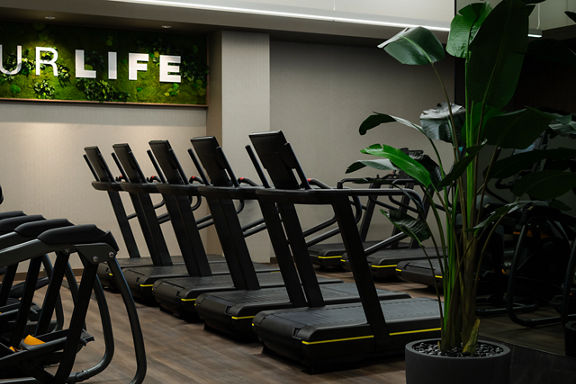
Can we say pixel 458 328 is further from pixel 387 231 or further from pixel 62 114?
pixel 387 231

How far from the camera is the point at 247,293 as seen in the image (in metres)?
5.38

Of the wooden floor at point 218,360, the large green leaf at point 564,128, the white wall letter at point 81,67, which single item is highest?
the white wall letter at point 81,67

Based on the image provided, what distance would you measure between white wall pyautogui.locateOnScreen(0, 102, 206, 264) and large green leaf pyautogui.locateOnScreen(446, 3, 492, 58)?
6.16 m

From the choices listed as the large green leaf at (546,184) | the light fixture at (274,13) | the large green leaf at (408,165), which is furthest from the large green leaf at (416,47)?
the light fixture at (274,13)

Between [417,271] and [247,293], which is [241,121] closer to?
[417,271]

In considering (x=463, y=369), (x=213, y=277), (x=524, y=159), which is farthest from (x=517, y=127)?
(x=213, y=277)

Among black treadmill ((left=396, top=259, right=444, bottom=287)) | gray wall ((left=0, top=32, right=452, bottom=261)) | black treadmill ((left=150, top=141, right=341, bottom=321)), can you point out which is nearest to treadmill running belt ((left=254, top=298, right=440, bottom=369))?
black treadmill ((left=150, top=141, right=341, bottom=321))

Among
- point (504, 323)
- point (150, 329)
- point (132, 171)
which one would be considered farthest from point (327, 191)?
point (132, 171)

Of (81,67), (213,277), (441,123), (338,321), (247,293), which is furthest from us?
(81,67)

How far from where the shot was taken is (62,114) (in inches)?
334

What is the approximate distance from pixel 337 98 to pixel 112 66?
9.47 feet

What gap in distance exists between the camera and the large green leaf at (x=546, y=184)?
9.15ft

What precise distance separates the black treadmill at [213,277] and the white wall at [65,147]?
274 centimetres

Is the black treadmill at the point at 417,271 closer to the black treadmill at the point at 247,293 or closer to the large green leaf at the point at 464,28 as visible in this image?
the black treadmill at the point at 247,293
